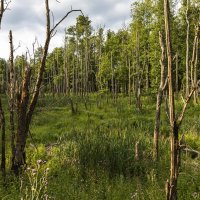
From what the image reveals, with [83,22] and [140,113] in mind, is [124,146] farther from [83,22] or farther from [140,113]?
[83,22]

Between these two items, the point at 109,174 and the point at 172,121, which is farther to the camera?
the point at 109,174

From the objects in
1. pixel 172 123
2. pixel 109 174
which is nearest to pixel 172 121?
pixel 172 123

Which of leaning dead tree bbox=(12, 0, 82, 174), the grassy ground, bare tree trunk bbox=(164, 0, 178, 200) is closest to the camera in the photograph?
bare tree trunk bbox=(164, 0, 178, 200)

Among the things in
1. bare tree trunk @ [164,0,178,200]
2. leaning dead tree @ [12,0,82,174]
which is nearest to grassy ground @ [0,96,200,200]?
leaning dead tree @ [12,0,82,174]

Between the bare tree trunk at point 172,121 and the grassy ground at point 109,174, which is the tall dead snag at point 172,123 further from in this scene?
the grassy ground at point 109,174

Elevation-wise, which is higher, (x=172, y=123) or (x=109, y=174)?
(x=172, y=123)

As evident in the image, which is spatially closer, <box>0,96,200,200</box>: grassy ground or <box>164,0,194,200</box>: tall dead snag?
<box>164,0,194,200</box>: tall dead snag

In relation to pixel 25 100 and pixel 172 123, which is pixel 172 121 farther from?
pixel 25 100

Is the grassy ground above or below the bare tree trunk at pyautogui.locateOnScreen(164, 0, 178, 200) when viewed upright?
below

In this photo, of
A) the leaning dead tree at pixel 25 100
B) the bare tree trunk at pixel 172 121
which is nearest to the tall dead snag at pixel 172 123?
the bare tree trunk at pixel 172 121

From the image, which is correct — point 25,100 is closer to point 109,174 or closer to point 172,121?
point 109,174

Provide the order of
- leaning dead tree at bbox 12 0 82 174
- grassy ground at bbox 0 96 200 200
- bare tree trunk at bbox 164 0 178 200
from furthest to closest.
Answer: leaning dead tree at bbox 12 0 82 174
grassy ground at bbox 0 96 200 200
bare tree trunk at bbox 164 0 178 200

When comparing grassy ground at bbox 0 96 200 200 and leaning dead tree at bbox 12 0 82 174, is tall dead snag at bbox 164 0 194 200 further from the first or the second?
leaning dead tree at bbox 12 0 82 174

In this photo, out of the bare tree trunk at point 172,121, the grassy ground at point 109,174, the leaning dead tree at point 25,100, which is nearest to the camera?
the bare tree trunk at point 172,121
